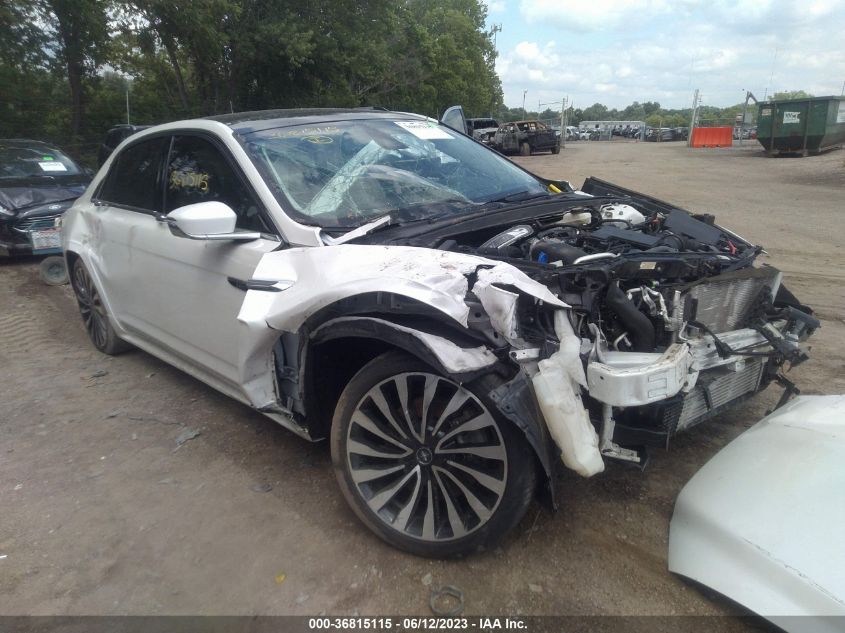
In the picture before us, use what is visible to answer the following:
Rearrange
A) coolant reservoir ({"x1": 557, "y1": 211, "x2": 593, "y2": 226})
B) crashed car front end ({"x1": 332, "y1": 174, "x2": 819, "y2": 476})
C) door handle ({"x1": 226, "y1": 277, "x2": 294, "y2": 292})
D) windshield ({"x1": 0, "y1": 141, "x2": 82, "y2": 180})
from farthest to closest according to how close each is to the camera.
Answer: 1. windshield ({"x1": 0, "y1": 141, "x2": 82, "y2": 180})
2. coolant reservoir ({"x1": 557, "y1": 211, "x2": 593, "y2": 226})
3. door handle ({"x1": 226, "y1": 277, "x2": 294, "y2": 292})
4. crashed car front end ({"x1": 332, "y1": 174, "x2": 819, "y2": 476})

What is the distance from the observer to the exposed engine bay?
2270 mm

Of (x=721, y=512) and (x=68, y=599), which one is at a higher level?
(x=721, y=512)

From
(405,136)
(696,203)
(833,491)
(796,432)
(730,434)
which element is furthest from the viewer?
(696,203)

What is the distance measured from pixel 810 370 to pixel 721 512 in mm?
2360

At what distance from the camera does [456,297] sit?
7.61ft

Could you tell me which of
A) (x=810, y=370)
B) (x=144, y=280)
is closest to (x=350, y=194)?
(x=144, y=280)

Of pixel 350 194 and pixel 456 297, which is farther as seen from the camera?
pixel 350 194

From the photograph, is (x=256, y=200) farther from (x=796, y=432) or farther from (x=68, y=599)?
(x=796, y=432)

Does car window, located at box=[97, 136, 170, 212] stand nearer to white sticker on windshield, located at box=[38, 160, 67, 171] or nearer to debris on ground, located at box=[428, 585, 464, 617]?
debris on ground, located at box=[428, 585, 464, 617]

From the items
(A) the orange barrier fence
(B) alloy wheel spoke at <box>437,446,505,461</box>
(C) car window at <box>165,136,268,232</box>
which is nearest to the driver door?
(C) car window at <box>165,136,268,232</box>

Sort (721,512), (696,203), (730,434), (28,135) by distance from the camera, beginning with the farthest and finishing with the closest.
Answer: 1. (28,135)
2. (696,203)
3. (730,434)
4. (721,512)

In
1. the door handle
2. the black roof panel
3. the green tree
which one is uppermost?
the green tree

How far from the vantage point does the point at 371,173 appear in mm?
3367

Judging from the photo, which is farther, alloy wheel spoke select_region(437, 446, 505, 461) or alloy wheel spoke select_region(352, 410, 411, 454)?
alloy wheel spoke select_region(352, 410, 411, 454)
